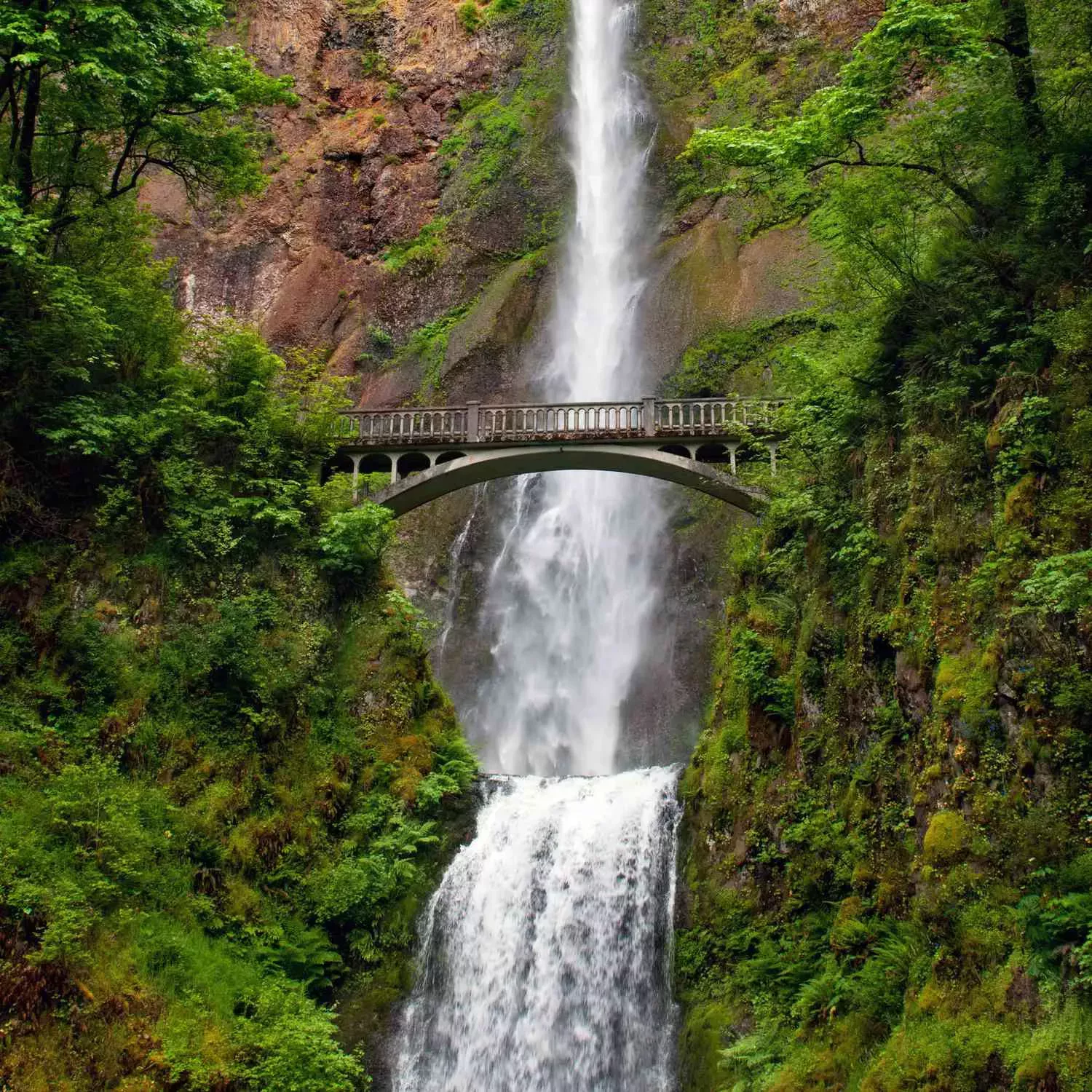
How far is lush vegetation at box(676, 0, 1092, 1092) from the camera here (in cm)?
733

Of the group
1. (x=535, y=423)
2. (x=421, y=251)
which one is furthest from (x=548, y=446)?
(x=421, y=251)

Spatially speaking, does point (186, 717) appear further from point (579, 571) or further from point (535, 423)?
point (579, 571)

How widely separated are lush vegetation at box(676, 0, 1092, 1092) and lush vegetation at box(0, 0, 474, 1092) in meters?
4.91

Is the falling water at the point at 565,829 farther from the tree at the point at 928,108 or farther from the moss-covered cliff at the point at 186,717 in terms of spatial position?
the tree at the point at 928,108

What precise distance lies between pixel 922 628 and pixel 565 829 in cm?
718

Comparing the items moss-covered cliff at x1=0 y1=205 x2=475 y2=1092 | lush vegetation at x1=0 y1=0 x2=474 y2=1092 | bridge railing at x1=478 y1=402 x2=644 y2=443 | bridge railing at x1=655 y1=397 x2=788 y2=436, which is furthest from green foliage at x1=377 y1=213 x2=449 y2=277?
bridge railing at x1=655 y1=397 x2=788 y2=436

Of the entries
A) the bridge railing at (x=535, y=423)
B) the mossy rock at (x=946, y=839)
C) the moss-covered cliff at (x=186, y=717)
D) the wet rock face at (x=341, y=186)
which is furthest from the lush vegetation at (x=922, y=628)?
the wet rock face at (x=341, y=186)

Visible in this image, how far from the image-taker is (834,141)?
11.2 metres

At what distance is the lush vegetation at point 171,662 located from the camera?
34.3 ft

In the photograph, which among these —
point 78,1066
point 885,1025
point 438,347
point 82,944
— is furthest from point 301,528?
point 438,347

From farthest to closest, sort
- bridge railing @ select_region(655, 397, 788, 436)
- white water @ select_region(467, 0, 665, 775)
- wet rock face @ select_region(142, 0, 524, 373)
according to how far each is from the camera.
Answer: wet rock face @ select_region(142, 0, 524, 373) < white water @ select_region(467, 0, 665, 775) < bridge railing @ select_region(655, 397, 788, 436)

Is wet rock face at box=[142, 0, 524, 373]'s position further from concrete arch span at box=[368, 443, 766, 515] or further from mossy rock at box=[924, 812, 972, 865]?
mossy rock at box=[924, 812, 972, 865]

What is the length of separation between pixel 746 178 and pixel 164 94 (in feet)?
29.1

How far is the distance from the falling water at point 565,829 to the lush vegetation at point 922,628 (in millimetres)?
970
